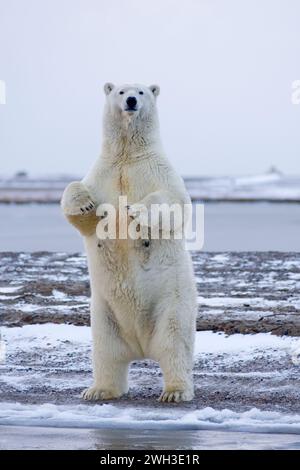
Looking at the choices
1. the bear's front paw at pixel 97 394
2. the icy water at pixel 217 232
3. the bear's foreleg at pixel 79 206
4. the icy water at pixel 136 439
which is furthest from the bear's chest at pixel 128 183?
the icy water at pixel 217 232

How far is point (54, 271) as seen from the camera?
45.3 ft

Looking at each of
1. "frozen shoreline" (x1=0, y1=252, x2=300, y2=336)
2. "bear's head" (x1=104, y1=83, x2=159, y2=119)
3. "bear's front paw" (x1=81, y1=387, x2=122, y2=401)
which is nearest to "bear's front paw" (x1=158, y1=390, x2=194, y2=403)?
"bear's front paw" (x1=81, y1=387, x2=122, y2=401)

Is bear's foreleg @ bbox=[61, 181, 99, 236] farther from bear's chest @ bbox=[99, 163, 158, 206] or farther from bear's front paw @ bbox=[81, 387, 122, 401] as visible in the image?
bear's front paw @ bbox=[81, 387, 122, 401]

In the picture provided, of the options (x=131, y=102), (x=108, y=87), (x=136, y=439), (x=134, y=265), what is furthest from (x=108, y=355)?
(x=108, y=87)

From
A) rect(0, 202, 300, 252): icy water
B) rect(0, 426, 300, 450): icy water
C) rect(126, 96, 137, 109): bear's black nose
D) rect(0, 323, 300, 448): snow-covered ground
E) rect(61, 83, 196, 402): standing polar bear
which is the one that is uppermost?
rect(126, 96, 137, 109): bear's black nose

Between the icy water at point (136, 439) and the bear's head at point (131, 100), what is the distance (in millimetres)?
2008

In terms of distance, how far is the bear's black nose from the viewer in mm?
7375

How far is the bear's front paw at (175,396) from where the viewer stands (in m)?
7.21

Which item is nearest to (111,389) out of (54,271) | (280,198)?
(54,271)

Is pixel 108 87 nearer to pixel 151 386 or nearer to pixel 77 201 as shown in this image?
pixel 77 201

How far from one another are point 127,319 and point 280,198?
35082 mm

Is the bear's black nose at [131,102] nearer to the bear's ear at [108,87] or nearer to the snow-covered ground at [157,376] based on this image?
the bear's ear at [108,87]
